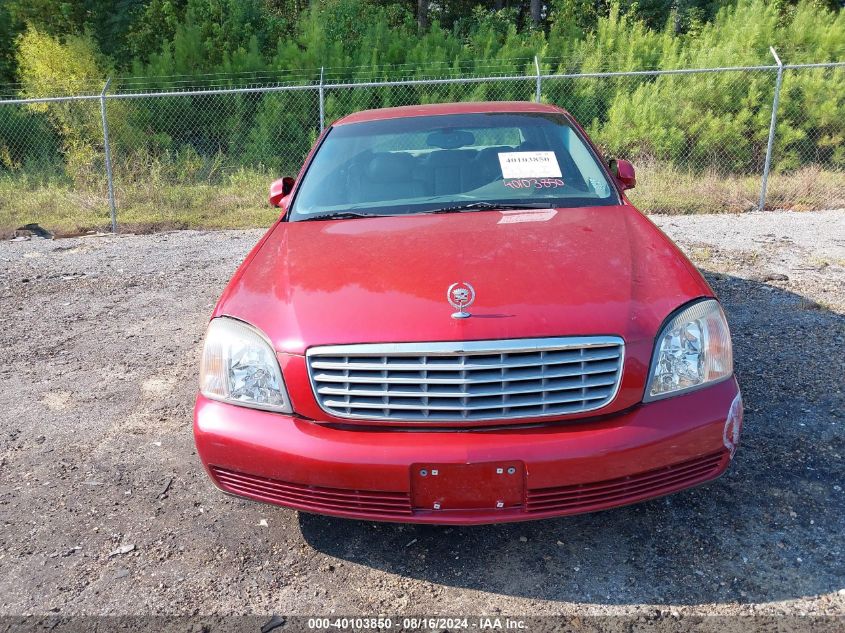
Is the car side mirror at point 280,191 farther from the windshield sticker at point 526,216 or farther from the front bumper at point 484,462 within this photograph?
the front bumper at point 484,462

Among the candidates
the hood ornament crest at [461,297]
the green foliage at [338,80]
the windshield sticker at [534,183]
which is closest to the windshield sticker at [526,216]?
the windshield sticker at [534,183]

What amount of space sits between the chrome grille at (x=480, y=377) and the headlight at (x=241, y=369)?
26cm

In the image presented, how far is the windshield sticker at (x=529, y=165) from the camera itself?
3.78m

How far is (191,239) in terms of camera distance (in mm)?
8875

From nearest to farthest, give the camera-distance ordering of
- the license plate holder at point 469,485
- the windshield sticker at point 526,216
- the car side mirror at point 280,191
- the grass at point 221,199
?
the license plate holder at point 469,485 < the windshield sticker at point 526,216 < the car side mirror at point 280,191 < the grass at point 221,199

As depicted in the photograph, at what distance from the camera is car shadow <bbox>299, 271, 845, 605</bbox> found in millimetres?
2521

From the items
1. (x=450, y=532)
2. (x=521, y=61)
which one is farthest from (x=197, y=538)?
→ (x=521, y=61)

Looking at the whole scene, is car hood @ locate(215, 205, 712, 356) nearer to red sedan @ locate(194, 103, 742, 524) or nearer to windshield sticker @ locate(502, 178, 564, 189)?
red sedan @ locate(194, 103, 742, 524)

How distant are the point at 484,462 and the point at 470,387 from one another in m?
0.25

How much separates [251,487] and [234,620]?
447 mm

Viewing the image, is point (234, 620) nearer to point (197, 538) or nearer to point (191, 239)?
point (197, 538)

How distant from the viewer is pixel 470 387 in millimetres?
2377

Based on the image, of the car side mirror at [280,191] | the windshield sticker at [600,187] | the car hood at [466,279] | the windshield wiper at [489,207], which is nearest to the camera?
the car hood at [466,279]

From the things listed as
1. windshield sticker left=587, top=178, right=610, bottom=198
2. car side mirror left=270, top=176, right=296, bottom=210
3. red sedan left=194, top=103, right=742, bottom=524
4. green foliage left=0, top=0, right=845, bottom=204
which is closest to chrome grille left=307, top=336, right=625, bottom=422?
red sedan left=194, top=103, right=742, bottom=524
